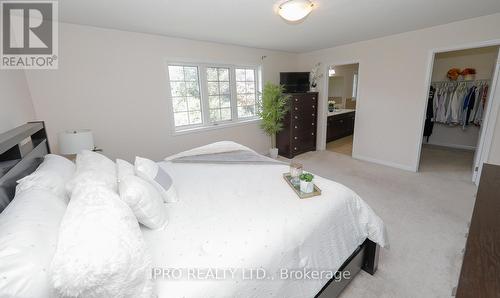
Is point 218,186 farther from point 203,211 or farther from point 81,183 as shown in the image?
point 81,183

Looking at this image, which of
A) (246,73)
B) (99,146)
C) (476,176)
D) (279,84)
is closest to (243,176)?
(99,146)

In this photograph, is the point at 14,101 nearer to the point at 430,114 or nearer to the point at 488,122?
the point at 488,122

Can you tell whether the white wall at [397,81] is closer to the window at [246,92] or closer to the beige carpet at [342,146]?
the beige carpet at [342,146]

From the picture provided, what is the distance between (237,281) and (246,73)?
403 cm

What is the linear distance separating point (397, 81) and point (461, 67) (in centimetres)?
233

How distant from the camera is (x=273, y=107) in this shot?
4.28 m

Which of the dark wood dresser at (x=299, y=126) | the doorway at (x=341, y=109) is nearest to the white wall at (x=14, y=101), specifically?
the dark wood dresser at (x=299, y=126)

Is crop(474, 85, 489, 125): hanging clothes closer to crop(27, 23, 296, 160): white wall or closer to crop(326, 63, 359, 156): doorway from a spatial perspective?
crop(326, 63, 359, 156): doorway

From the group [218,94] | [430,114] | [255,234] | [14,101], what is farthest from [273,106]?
[430,114]

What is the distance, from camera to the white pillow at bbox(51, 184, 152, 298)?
0.72 meters

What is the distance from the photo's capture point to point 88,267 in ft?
2.40

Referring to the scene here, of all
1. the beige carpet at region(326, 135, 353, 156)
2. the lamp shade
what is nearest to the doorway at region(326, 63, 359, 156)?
the beige carpet at region(326, 135, 353, 156)

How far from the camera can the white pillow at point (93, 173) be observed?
1213 mm

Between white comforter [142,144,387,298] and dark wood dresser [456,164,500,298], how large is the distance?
0.61 m
